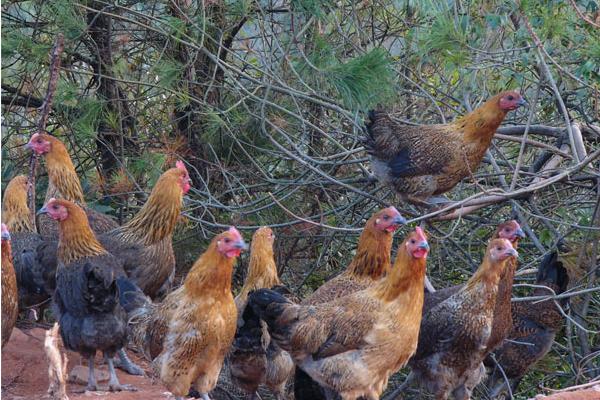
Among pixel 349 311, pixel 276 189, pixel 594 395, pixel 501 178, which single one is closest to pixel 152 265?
pixel 276 189

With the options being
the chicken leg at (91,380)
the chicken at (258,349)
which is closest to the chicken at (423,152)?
the chicken at (258,349)

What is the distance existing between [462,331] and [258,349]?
1.33m

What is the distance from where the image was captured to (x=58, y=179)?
7434 millimetres

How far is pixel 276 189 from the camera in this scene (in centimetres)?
784

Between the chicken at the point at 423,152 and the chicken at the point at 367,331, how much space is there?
1.33m

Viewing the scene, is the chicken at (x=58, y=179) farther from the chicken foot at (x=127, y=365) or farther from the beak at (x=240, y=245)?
the beak at (x=240, y=245)

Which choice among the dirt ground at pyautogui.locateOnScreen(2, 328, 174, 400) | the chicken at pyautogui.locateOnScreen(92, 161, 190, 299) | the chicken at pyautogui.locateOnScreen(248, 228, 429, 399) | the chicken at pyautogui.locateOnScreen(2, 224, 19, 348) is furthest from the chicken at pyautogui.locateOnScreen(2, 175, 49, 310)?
the chicken at pyautogui.locateOnScreen(248, 228, 429, 399)

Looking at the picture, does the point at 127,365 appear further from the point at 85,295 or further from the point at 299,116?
the point at 299,116

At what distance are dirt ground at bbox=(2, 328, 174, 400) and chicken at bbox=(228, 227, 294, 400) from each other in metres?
0.50

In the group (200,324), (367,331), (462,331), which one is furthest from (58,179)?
(462,331)

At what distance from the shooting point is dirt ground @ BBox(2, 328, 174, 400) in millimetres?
6184

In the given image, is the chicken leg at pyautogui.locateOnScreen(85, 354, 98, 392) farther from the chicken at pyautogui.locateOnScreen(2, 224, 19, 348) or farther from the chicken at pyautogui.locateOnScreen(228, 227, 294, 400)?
the chicken at pyautogui.locateOnScreen(228, 227, 294, 400)

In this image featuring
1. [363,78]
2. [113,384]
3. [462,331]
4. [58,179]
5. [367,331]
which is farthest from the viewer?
[58,179]

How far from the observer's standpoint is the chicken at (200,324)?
214 inches
